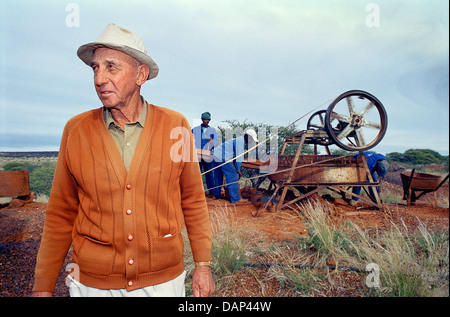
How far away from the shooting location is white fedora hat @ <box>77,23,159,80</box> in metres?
1.48

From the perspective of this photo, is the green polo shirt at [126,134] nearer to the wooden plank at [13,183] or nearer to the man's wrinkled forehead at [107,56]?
the man's wrinkled forehead at [107,56]

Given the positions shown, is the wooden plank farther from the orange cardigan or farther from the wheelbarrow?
the wheelbarrow

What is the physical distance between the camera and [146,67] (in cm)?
167

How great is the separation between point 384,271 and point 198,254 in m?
2.61

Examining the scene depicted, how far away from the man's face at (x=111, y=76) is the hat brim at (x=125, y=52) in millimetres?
32

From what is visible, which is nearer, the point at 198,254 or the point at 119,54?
the point at 119,54

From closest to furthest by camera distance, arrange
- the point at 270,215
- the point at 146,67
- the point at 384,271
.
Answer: the point at 146,67 < the point at 384,271 < the point at 270,215

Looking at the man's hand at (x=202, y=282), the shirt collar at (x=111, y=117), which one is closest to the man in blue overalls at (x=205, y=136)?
the shirt collar at (x=111, y=117)

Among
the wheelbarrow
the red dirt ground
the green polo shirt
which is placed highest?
the green polo shirt

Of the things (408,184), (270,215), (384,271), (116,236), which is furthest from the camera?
(408,184)

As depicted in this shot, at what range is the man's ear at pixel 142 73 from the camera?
1647mm

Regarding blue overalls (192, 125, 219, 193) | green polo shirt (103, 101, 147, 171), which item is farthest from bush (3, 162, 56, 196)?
green polo shirt (103, 101, 147, 171)
